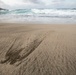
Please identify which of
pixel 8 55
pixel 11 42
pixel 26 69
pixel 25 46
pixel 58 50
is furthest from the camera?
pixel 11 42

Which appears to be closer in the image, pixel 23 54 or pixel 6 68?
pixel 6 68

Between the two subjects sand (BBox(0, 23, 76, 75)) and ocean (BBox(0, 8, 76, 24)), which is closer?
sand (BBox(0, 23, 76, 75))

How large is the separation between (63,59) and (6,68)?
1908 millimetres

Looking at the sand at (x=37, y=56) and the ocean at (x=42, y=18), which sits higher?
the sand at (x=37, y=56)

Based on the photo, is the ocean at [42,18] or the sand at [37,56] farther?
the ocean at [42,18]

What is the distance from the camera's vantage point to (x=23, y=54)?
4965 millimetres

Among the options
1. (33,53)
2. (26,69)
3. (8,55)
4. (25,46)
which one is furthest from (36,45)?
(26,69)

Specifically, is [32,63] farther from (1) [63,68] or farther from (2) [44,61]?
(1) [63,68]

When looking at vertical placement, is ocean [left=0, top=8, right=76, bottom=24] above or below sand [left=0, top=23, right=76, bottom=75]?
below

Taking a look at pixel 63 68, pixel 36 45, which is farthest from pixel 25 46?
pixel 63 68

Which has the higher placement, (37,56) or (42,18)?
(37,56)

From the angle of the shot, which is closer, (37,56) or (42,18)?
(37,56)

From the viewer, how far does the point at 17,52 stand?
16.8 feet

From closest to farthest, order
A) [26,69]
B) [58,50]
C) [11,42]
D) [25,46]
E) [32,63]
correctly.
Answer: [26,69], [32,63], [58,50], [25,46], [11,42]
